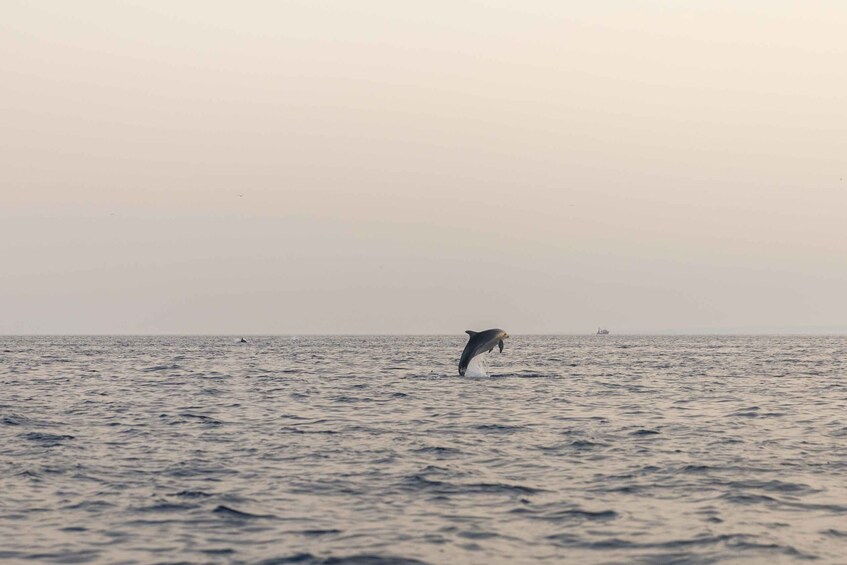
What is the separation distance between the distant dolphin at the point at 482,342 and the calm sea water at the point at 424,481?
373 inches

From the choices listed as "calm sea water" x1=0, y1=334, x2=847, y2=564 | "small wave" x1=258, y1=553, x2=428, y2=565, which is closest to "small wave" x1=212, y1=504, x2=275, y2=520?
"calm sea water" x1=0, y1=334, x2=847, y2=564

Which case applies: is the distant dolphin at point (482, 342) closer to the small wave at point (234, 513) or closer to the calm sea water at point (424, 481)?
the calm sea water at point (424, 481)

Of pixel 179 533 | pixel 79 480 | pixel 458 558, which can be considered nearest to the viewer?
pixel 458 558

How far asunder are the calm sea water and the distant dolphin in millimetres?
9476

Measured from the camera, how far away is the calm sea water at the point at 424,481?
1291 cm

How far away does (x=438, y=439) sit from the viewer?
77.2 feet

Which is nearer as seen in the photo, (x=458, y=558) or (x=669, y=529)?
(x=458, y=558)

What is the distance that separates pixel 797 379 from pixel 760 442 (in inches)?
1160

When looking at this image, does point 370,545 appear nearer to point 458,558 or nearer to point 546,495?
point 458,558

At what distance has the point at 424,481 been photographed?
17.5m

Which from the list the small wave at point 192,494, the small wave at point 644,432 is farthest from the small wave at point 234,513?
the small wave at point 644,432

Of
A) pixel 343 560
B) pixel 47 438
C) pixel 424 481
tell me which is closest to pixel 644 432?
pixel 424 481

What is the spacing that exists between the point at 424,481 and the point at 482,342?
2852 centimetres

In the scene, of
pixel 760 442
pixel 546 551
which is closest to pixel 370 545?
pixel 546 551
